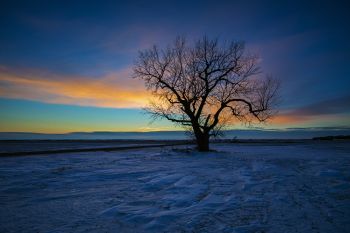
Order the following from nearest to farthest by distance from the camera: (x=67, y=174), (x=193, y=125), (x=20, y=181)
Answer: (x=20, y=181) < (x=67, y=174) < (x=193, y=125)

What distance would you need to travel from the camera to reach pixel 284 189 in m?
8.06

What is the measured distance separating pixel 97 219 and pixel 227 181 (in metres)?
5.34

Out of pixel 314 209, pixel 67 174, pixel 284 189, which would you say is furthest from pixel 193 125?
pixel 314 209

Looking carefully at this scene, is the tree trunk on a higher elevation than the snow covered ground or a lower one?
higher

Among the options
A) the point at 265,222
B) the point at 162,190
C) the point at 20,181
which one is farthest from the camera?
the point at 20,181

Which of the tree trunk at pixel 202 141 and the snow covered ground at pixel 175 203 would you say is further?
the tree trunk at pixel 202 141

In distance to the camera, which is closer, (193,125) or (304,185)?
(304,185)

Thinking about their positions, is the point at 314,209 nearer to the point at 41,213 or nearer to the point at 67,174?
the point at 41,213

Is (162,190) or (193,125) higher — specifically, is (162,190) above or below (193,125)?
below

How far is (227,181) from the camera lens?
9.47 meters

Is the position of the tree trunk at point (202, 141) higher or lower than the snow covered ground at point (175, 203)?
higher

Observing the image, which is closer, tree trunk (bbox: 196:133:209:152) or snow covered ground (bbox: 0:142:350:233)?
snow covered ground (bbox: 0:142:350:233)

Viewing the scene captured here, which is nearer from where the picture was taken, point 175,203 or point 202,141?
point 175,203

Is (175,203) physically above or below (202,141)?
below
